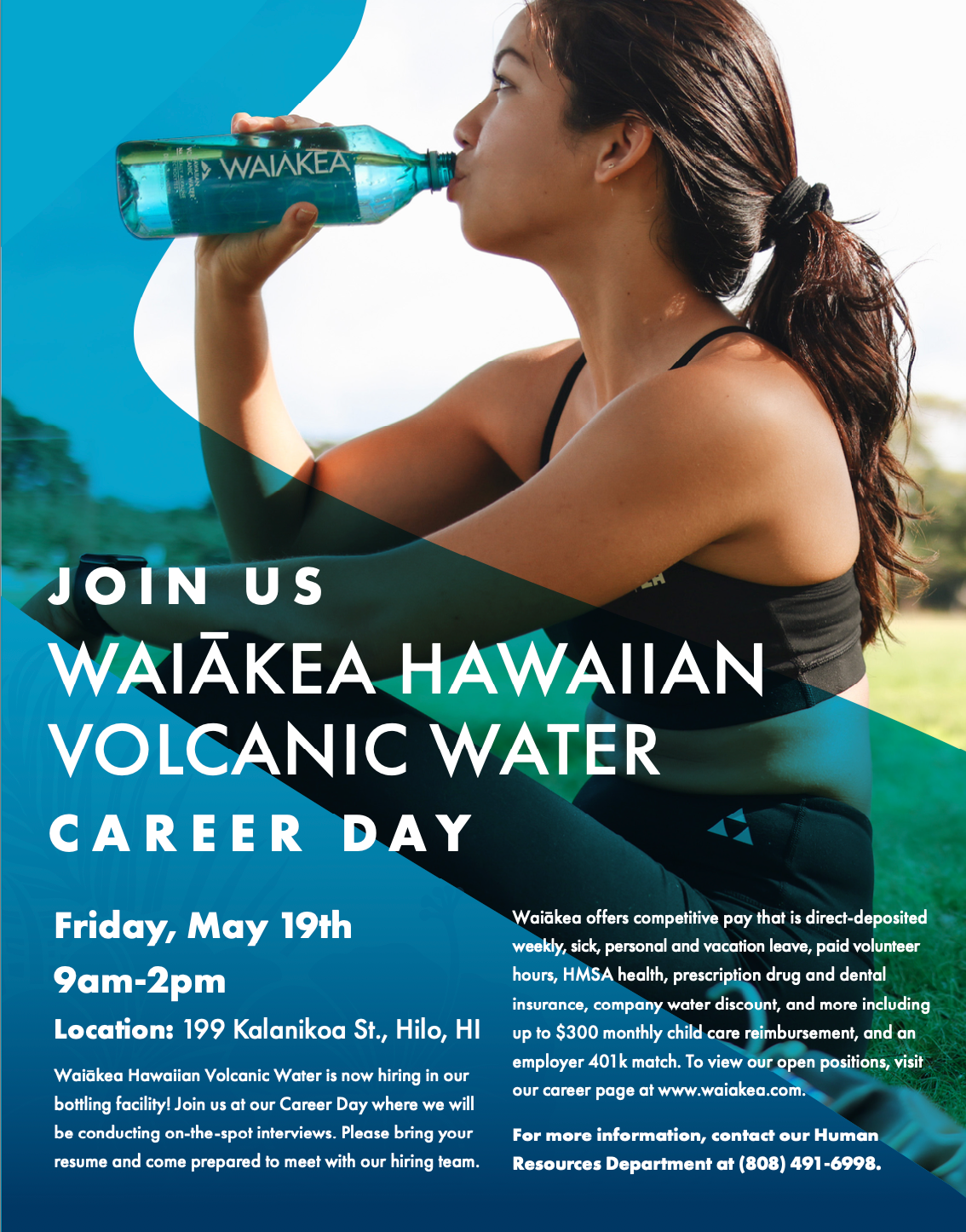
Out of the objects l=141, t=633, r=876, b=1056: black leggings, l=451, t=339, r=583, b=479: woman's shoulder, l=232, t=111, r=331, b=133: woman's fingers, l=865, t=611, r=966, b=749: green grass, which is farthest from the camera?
l=865, t=611, r=966, b=749: green grass

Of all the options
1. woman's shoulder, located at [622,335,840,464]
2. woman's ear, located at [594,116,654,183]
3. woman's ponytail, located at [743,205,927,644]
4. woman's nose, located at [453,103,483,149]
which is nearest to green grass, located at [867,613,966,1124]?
woman's ponytail, located at [743,205,927,644]

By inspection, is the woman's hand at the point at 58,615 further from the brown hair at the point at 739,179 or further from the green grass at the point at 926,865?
the green grass at the point at 926,865

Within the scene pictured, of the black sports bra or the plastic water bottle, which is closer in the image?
the black sports bra

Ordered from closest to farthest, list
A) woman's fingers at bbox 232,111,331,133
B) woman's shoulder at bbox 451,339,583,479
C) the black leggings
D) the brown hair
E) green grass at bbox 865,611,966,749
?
1. the black leggings
2. the brown hair
3. woman's fingers at bbox 232,111,331,133
4. woman's shoulder at bbox 451,339,583,479
5. green grass at bbox 865,611,966,749

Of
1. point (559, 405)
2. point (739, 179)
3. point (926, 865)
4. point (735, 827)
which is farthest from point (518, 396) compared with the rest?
point (926, 865)

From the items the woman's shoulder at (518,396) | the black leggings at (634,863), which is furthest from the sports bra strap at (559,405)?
the black leggings at (634,863)

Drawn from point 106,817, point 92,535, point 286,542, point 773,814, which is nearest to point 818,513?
point 773,814

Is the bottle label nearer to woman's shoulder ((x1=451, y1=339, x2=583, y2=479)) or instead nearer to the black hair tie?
woman's shoulder ((x1=451, y1=339, x2=583, y2=479))

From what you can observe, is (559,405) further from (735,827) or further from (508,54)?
(735,827)
